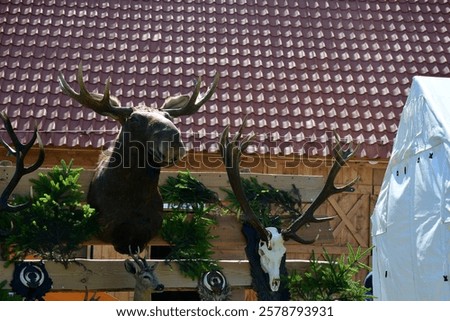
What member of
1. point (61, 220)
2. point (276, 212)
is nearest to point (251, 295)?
point (276, 212)

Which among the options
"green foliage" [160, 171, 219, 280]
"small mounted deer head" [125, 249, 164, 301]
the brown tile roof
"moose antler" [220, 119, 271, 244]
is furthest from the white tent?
the brown tile roof

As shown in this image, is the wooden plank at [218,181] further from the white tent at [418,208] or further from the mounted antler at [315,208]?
the white tent at [418,208]

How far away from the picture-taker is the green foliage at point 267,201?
6.64 meters

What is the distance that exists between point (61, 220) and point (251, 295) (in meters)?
4.87

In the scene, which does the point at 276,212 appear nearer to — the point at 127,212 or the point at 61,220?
the point at 127,212

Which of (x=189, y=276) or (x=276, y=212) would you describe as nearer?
(x=189, y=276)

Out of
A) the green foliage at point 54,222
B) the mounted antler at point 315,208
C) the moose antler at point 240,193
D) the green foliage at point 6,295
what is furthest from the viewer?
the mounted antler at point 315,208

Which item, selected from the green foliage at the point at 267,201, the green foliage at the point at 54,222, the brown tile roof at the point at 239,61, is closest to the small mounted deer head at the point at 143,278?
the green foliage at the point at 54,222

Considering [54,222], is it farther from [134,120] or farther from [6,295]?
[134,120]

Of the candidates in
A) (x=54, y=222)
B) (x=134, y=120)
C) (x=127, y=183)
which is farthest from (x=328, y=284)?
(x=54, y=222)

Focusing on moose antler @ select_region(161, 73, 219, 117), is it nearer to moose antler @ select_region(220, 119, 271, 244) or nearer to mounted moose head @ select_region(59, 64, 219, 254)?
mounted moose head @ select_region(59, 64, 219, 254)

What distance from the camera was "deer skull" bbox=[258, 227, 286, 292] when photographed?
6.36 meters

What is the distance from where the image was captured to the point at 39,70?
40.2 ft

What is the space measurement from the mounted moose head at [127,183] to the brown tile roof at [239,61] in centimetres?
485
